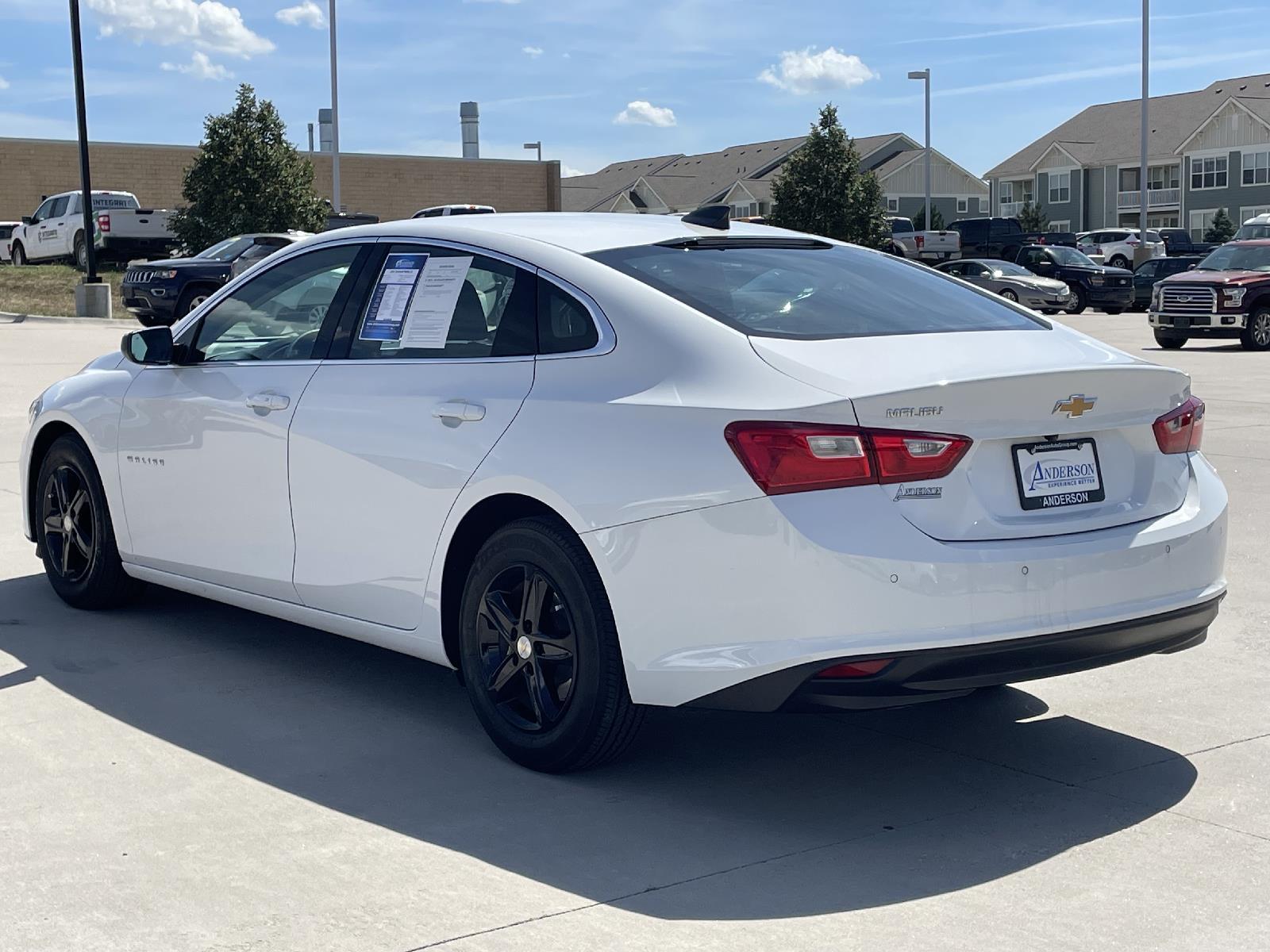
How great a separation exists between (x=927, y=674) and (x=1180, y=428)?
1.23 metres

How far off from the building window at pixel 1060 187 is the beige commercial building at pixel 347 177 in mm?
29748

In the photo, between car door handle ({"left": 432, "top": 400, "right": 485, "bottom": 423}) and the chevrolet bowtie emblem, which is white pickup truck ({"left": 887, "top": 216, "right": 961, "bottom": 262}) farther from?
the chevrolet bowtie emblem

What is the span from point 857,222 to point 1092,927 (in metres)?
43.7

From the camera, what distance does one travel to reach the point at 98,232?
33.3m

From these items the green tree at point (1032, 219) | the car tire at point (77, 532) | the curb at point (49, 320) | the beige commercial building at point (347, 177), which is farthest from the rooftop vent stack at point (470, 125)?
the car tire at point (77, 532)

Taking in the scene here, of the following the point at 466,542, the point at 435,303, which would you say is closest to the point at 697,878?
the point at 466,542

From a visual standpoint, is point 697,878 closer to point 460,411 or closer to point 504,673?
point 504,673

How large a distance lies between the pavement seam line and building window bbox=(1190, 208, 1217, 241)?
7842 cm

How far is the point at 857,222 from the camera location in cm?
4606

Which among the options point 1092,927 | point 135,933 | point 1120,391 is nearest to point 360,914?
point 135,933

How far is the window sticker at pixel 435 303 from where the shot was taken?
508 cm

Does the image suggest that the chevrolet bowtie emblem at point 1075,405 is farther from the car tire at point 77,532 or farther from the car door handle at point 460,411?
the car tire at point 77,532

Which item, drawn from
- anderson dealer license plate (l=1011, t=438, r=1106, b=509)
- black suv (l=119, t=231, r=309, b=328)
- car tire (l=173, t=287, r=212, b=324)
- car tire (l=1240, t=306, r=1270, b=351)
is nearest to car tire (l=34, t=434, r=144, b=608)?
anderson dealer license plate (l=1011, t=438, r=1106, b=509)

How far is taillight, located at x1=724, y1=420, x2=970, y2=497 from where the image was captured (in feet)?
13.0
